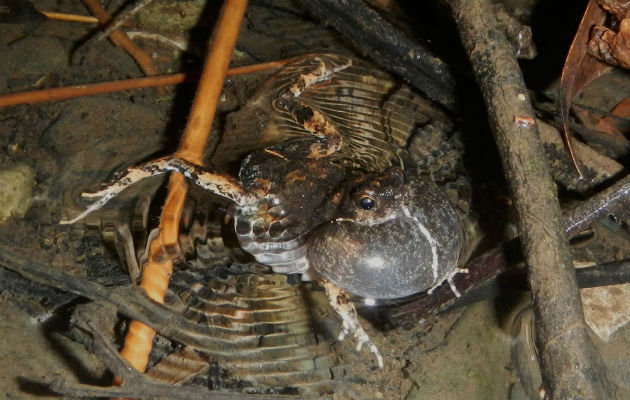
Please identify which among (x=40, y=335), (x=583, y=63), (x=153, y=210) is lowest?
(x=40, y=335)

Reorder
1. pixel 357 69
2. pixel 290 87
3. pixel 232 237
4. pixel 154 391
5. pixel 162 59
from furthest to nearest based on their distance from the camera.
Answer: pixel 162 59
pixel 357 69
pixel 290 87
pixel 232 237
pixel 154 391

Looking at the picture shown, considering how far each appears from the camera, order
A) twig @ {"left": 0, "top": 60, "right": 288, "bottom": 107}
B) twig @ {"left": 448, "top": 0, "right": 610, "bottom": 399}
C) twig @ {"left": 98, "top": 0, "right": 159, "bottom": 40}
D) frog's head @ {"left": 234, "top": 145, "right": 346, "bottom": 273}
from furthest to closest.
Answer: twig @ {"left": 98, "top": 0, "right": 159, "bottom": 40} → twig @ {"left": 0, "top": 60, "right": 288, "bottom": 107} → frog's head @ {"left": 234, "top": 145, "right": 346, "bottom": 273} → twig @ {"left": 448, "top": 0, "right": 610, "bottom": 399}

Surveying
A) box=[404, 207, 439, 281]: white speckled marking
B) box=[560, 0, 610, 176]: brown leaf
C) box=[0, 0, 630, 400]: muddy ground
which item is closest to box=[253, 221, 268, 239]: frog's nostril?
box=[0, 0, 630, 400]: muddy ground

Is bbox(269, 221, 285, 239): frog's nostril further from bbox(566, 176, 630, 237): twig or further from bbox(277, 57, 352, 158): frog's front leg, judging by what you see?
bbox(566, 176, 630, 237): twig

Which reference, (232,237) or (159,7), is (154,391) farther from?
(159,7)

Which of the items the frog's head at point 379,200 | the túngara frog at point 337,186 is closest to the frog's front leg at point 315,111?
the túngara frog at point 337,186

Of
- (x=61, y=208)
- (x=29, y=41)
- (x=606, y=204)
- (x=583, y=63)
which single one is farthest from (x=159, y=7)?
(x=606, y=204)
